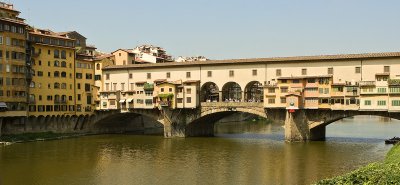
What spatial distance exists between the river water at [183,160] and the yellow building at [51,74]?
8449 mm

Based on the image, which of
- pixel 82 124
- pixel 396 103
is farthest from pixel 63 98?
pixel 396 103

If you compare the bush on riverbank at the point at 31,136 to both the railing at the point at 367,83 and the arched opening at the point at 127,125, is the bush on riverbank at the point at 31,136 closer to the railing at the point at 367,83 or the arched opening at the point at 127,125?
the arched opening at the point at 127,125

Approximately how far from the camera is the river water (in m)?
37.4

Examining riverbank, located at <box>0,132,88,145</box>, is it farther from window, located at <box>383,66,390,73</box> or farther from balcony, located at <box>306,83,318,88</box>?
window, located at <box>383,66,390,73</box>

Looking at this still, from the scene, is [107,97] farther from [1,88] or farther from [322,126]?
[322,126]

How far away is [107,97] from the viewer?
2995 inches

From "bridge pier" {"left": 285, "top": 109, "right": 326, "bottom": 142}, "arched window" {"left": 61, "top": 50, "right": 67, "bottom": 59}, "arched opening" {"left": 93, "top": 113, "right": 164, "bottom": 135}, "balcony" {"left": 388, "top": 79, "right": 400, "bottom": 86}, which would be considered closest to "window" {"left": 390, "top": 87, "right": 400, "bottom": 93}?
"balcony" {"left": 388, "top": 79, "right": 400, "bottom": 86}

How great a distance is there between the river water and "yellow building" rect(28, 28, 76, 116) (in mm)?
8449

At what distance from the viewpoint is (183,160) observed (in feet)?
153

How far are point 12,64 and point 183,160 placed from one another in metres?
31.9

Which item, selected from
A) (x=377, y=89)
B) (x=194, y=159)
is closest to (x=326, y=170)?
(x=194, y=159)

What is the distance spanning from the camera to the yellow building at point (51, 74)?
69188 mm

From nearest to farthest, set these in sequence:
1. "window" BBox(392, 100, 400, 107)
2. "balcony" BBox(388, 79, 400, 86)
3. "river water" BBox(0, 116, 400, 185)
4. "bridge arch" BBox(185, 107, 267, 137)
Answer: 1. "river water" BBox(0, 116, 400, 185)
2. "balcony" BBox(388, 79, 400, 86)
3. "window" BBox(392, 100, 400, 107)
4. "bridge arch" BBox(185, 107, 267, 137)

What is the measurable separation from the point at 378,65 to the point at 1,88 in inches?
1952
